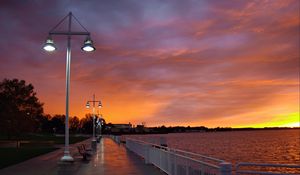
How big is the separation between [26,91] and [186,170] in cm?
3848

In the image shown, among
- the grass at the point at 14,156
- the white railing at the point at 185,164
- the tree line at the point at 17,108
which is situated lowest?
the grass at the point at 14,156

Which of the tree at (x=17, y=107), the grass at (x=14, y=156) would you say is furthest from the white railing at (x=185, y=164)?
the tree at (x=17, y=107)

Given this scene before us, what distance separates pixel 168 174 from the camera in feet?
47.6

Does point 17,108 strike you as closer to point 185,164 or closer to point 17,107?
point 17,107

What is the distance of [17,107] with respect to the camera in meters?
45.2

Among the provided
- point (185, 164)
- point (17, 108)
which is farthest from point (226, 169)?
point (17, 108)

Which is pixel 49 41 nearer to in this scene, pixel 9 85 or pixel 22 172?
pixel 22 172

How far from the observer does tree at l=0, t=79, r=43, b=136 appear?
42000 mm

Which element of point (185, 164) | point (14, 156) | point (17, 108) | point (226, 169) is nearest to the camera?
point (226, 169)

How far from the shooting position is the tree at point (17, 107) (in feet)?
138

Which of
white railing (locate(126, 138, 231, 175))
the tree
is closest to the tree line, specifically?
the tree

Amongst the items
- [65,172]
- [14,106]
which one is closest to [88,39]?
[65,172]

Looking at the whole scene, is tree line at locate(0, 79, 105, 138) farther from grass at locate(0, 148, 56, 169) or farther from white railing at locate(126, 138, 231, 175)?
white railing at locate(126, 138, 231, 175)

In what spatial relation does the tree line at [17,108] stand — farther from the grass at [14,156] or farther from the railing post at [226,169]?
the railing post at [226,169]
